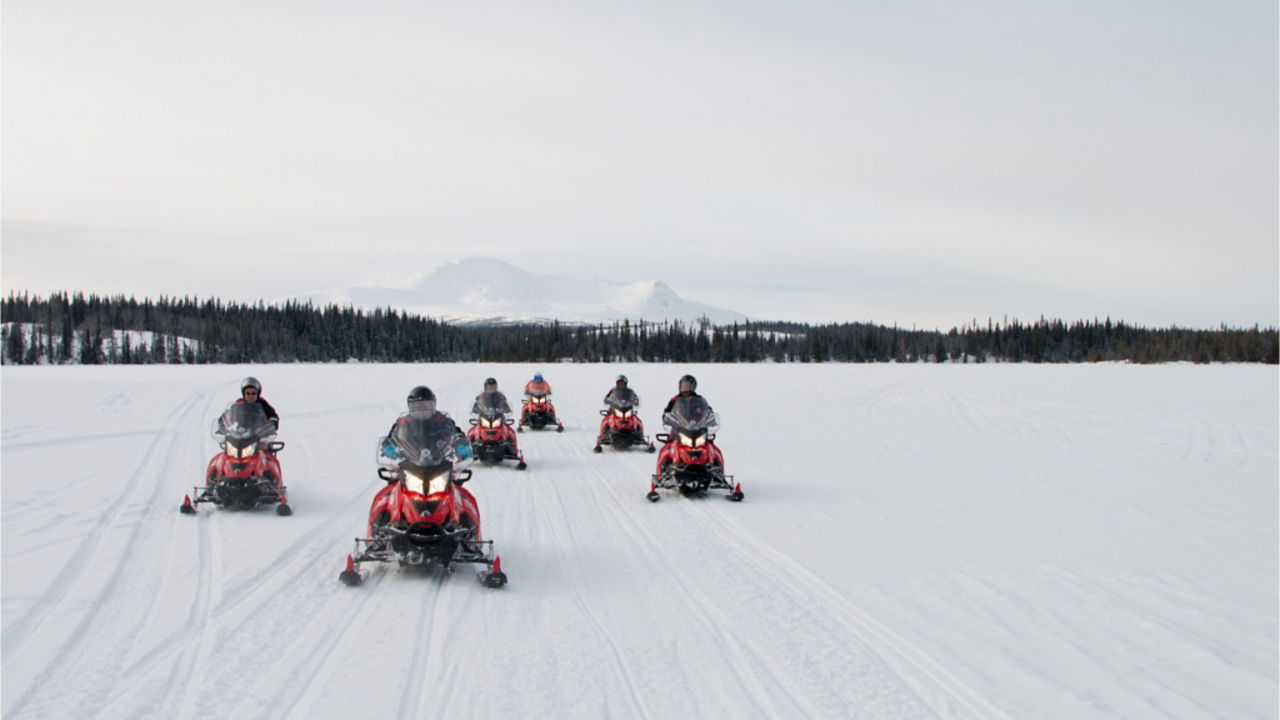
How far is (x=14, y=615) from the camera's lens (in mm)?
6562

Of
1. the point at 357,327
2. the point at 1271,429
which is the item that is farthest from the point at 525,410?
the point at 357,327

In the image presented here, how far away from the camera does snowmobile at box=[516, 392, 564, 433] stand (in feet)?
76.6

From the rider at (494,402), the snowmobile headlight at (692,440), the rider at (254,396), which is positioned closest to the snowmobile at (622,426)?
the rider at (494,402)

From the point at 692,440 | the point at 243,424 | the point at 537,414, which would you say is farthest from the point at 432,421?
the point at 537,414

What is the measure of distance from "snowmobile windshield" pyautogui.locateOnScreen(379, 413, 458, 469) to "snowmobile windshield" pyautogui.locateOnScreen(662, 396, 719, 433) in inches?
217

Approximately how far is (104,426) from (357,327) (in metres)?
123

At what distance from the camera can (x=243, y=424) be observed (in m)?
11.6

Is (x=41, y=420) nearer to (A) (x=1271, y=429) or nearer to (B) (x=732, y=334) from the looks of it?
(A) (x=1271, y=429)

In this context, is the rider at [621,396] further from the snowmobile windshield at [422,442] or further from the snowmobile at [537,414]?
the snowmobile windshield at [422,442]

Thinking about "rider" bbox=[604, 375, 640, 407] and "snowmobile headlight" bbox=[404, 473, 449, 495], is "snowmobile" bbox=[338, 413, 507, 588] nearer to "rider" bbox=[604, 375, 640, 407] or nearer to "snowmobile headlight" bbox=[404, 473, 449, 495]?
"snowmobile headlight" bbox=[404, 473, 449, 495]

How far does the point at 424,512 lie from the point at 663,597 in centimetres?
245

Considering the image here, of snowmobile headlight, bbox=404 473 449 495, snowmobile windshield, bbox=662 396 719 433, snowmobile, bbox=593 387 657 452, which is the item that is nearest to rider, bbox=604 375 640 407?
snowmobile, bbox=593 387 657 452

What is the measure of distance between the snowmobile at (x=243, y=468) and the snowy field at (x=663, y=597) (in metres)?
0.28

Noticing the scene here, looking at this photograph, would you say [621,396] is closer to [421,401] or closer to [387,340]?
[421,401]
